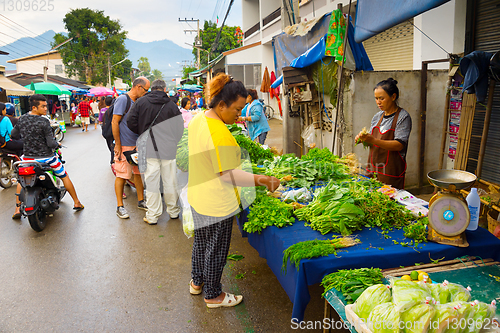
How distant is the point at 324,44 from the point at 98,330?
509cm

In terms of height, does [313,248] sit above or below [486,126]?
below

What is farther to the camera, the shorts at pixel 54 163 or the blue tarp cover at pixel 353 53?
the blue tarp cover at pixel 353 53

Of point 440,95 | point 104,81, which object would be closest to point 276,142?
point 440,95

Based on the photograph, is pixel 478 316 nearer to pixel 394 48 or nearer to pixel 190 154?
pixel 190 154

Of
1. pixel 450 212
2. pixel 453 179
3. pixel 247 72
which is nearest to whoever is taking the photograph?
pixel 450 212

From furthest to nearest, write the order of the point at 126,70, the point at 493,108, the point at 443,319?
the point at 126,70, the point at 493,108, the point at 443,319

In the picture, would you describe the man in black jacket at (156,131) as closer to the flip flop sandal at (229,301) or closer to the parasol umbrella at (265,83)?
the flip flop sandal at (229,301)

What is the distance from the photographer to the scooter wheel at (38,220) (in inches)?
199

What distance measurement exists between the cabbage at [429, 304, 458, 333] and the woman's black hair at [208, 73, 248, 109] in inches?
77.0

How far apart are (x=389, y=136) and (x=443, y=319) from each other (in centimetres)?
300

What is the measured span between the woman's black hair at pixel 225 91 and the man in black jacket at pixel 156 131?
2.51 m

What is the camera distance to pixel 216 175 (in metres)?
2.78

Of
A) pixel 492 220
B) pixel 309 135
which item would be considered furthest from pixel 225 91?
pixel 309 135

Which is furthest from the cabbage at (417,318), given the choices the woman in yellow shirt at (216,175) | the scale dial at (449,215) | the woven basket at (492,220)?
the woven basket at (492,220)
